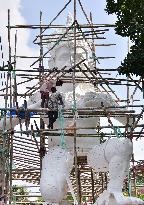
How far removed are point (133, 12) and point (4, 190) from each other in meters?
3.64

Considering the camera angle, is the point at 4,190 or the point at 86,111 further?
the point at 4,190

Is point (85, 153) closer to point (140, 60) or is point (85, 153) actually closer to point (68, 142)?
point (68, 142)

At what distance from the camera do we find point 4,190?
8219 millimetres

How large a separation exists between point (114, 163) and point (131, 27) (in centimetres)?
180

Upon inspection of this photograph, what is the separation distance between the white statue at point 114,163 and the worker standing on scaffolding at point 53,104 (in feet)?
2.59

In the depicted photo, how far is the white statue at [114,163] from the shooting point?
6449 millimetres

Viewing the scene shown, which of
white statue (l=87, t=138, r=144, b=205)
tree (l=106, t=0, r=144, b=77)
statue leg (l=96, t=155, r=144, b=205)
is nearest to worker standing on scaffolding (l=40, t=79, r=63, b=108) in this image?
white statue (l=87, t=138, r=144, b=205)

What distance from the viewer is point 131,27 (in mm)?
6219

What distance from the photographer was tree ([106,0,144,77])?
6.05 meters

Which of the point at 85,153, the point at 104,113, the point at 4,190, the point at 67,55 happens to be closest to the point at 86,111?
the point at 104,113

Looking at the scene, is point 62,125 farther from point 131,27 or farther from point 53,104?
point 131,27

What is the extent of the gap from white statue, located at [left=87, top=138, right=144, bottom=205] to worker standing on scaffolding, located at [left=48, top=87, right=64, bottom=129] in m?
0.79

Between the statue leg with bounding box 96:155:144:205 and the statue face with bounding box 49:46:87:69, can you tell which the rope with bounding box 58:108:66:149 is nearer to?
the statue leg with bounding box 96:155:144:205

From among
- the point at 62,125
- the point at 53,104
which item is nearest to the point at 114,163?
the point at 62,125
